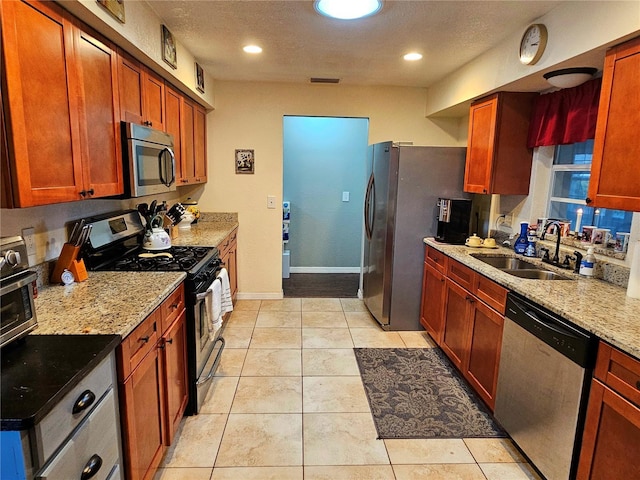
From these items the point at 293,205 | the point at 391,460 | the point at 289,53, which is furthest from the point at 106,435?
the point at 293,205

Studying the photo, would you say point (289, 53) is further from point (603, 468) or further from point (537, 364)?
point (603, 468)

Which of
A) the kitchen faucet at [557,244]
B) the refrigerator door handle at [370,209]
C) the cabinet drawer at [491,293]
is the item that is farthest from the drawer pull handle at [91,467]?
the refrigerator door handle at [370,209]

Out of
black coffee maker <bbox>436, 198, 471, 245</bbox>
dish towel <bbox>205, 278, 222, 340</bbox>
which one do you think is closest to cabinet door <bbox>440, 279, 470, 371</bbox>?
black coffee maker <bbox>436, 198, 471, 245</bbox>

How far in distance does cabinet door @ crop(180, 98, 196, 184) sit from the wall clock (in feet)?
8.49

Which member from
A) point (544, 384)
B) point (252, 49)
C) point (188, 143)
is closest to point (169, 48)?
point (252, 49)

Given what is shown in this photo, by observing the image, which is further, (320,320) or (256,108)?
(256,108)

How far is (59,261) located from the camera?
188 cm

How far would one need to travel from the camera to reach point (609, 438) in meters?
1.48

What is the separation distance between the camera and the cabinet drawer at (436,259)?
314 centimetres

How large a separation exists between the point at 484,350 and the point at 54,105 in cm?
259

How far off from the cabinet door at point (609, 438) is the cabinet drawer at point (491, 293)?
0.70m

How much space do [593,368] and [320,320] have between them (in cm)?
260

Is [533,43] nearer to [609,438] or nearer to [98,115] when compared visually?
[609,438]

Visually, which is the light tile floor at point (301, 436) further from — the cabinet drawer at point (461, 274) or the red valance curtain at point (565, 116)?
the red valance curtain at point (565, 116)
